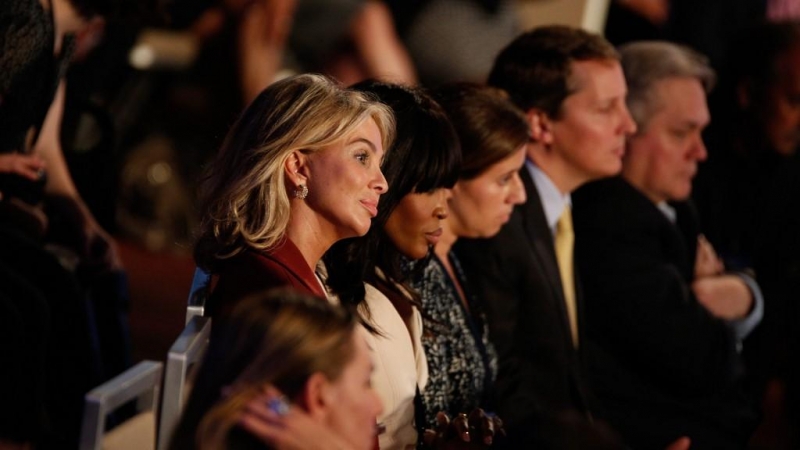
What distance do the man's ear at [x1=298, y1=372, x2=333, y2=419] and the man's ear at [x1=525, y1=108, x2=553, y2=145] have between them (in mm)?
2117

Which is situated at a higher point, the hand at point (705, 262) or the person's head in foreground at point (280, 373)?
the person's head in foreground at point (280, 373)

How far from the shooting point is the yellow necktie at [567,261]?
3.75m

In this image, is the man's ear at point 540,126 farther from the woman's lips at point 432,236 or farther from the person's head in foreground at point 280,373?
the person's head in foreground at point 280,373

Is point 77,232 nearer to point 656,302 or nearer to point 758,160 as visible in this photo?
point 656,302

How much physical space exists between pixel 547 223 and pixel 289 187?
127cm

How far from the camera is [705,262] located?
14.3 ft

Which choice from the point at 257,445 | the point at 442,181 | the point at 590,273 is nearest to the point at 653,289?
the point at 590,273

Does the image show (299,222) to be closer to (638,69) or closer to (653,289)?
(653,289)

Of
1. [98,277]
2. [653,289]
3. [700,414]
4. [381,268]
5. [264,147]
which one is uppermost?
[264,147]

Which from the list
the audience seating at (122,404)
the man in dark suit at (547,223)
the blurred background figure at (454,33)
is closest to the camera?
the audience seating at (122,404)

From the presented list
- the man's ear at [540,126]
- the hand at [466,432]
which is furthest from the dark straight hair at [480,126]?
the hand at [466,432]

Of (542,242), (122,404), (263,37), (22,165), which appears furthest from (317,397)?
(263,37)

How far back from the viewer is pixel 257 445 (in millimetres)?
1740

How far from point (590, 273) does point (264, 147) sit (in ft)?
5.43
